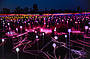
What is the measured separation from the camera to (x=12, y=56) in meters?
4.93

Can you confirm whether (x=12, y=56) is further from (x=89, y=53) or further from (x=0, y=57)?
(x=89, y=53)

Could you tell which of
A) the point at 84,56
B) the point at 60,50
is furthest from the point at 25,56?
the point at 84,56

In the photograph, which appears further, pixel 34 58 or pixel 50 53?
pixel 50 53

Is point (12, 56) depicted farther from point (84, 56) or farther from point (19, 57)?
point (84, 56)

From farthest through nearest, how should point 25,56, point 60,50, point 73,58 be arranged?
point 60,50 → point 25,56 → point 73,58

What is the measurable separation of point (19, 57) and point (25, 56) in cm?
20

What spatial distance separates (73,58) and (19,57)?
1672 millimetres

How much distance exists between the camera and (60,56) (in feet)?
15.6

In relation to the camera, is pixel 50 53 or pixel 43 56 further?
pixel 50 53

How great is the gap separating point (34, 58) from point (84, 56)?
1.54 m

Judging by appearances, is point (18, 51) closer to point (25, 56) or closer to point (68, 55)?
point (25, 56)

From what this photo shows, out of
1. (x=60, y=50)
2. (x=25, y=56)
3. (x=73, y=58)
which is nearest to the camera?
(x=73, y=58)

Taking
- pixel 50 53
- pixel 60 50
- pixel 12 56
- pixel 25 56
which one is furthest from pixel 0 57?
pixel 60 50

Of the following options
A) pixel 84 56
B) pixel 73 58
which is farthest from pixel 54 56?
pixel 84 56
